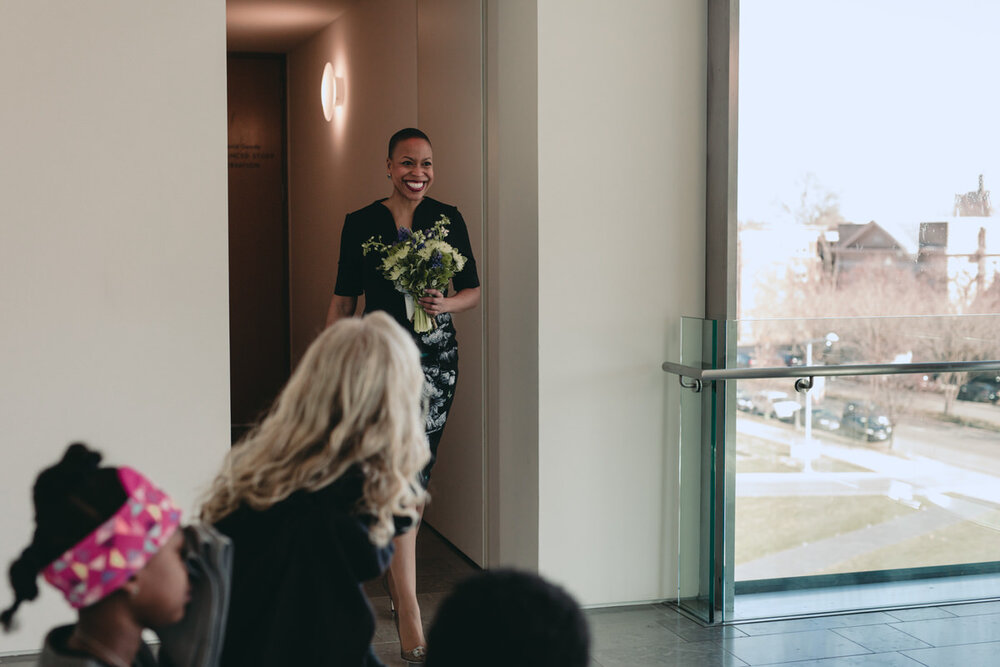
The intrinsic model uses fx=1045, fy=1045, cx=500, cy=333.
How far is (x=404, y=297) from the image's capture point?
3.69 m

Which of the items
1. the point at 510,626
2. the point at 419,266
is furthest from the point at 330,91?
the point at 510,626

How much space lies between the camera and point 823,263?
4086 millimetres

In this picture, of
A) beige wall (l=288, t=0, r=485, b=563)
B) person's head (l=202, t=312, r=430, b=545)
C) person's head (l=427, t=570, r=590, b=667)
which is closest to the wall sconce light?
beige wall (l=288, t=0, r=485, b=563)

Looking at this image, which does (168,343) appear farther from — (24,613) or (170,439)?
(24,613)

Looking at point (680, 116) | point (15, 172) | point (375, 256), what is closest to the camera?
point (15, 172)

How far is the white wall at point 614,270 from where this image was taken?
3945 millimetres

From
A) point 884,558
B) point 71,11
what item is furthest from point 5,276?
point 884,558

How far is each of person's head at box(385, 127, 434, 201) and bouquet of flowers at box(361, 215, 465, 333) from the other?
20 centimetres

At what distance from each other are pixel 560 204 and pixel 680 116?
605 millimetres

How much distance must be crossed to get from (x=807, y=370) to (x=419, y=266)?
1540 millimetres

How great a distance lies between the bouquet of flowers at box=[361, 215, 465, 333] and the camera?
357cm

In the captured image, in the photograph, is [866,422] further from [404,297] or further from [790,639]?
[404,297]

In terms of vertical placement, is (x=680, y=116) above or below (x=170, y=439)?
above

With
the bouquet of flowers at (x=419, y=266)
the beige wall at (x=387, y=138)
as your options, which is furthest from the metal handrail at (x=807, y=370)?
the beige wall at (x=387, y=138)
